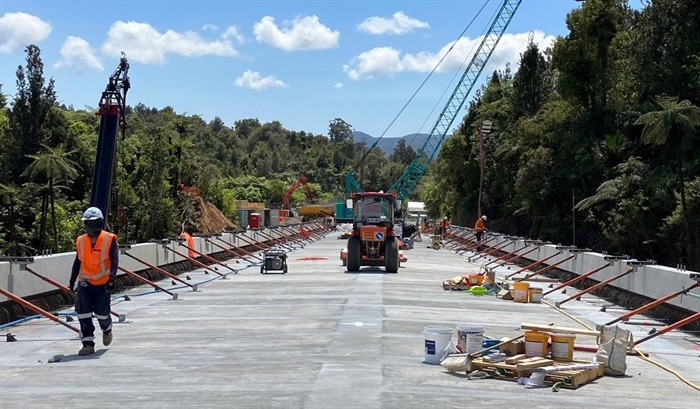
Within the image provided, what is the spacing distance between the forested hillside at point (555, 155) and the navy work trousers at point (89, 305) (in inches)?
1045

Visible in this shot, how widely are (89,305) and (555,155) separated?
43232mm

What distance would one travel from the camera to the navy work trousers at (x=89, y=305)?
1127 cm

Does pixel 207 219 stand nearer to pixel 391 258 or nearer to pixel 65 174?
pixel 65 174

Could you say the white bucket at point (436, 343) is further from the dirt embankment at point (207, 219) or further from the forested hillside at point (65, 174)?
the dirt embankment at point (207, 219)

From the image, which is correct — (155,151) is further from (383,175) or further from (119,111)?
(383,175)

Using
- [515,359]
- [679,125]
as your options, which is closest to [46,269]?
[515,359]

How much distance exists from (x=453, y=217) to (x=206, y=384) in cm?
7367

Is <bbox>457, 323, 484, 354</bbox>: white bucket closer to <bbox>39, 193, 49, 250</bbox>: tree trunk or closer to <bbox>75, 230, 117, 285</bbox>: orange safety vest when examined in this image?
<bbox>75, 230, 117, 285</bbox>: orange safety vest

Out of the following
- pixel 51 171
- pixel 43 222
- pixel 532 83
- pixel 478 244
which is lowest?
pixel 43 222

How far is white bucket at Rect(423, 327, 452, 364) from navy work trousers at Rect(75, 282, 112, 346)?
4.32 metres

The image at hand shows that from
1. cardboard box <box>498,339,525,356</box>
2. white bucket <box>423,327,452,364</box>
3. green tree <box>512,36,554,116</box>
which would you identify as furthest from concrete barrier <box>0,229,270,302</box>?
green tree <box>512,36,554,116</box>

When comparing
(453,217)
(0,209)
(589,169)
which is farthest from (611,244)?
(453,217)

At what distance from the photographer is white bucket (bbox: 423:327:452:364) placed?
1091cm

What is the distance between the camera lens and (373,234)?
2692 cm
